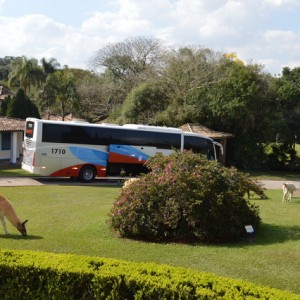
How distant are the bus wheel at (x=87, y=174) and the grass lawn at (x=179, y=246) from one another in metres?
9.53

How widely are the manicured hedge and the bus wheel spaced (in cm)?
1768

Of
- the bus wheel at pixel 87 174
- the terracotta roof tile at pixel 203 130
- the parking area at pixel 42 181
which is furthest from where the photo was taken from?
the terracotta roof tile at pixel 203 130

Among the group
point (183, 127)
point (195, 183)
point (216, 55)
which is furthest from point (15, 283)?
point (216, 55)

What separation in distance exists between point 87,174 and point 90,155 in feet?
3.58

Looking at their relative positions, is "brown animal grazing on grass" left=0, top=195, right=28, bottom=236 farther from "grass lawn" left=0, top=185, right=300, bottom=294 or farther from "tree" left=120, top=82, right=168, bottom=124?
"tree" left=120, top=82, right=168, bottom=124

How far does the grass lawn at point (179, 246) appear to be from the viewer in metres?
8.07

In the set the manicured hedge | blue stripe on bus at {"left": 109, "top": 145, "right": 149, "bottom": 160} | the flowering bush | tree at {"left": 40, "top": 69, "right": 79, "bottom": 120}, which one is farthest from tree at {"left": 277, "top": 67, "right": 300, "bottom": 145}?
the manicured hedge

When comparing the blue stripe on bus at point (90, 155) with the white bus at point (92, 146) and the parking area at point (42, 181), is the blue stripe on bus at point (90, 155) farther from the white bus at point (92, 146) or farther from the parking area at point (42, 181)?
the parking area at point (42, 181)

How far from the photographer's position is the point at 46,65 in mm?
51375

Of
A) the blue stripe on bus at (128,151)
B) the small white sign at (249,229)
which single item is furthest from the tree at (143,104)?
the small white sign at (249,229)

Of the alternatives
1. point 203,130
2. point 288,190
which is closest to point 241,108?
point 203,130

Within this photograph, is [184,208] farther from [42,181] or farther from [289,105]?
[289,105]

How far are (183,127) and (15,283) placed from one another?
28.2 metres

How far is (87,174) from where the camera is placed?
24469 millimetres
